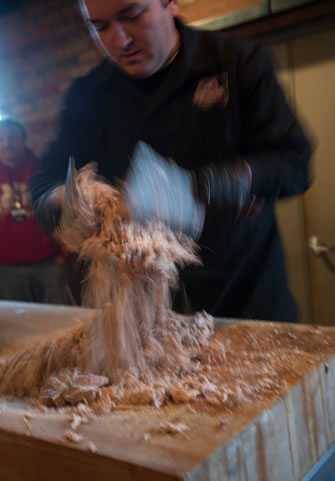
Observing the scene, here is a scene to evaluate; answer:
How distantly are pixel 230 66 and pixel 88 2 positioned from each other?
0.29m

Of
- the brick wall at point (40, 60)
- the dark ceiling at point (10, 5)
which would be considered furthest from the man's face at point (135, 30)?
the dark ceiling at point (10, 5)

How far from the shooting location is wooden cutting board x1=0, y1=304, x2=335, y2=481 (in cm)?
55

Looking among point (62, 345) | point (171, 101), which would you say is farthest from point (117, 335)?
point (171, 101)

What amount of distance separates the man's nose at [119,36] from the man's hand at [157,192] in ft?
1.16

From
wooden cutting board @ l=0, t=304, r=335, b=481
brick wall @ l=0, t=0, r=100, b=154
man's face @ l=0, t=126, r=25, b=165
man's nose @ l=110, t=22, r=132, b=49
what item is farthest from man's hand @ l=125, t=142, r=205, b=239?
man's face @ l=0, t=126, r=25, b=165

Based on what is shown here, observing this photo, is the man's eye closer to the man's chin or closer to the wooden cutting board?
the man's chin

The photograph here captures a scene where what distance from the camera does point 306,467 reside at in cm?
67

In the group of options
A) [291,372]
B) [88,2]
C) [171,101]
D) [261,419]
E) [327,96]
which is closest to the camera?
[261,419]

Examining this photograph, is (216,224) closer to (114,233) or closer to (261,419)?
(114,233)

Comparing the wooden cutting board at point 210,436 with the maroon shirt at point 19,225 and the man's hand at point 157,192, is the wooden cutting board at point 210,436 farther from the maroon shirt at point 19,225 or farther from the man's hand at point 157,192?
the maroon shirt at point 19,225

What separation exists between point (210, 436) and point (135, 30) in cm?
76

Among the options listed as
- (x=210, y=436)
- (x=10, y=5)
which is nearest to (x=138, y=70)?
(x=210, y=436)

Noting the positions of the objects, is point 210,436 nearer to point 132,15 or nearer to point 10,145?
point 132,15

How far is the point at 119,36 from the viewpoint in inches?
40.6
